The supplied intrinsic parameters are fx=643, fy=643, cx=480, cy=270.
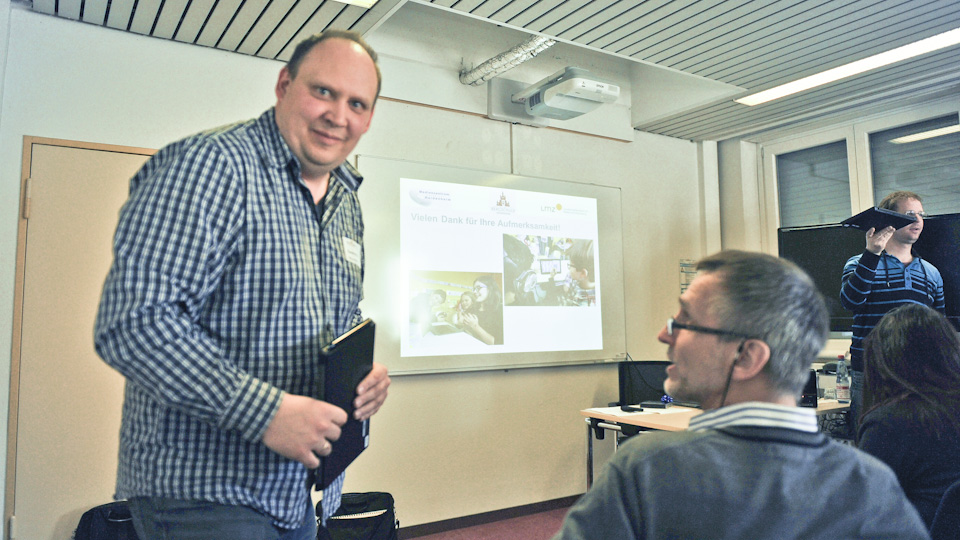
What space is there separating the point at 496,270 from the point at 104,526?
8.42 feet

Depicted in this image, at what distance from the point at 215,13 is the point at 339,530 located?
2.56m

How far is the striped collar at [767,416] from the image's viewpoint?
3.32ft

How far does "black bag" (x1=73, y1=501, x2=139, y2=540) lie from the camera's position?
9.69 ft

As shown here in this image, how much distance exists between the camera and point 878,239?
321 centimetres

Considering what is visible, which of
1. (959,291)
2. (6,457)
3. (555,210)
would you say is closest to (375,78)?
(6,457)

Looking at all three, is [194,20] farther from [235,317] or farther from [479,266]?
[235,317]

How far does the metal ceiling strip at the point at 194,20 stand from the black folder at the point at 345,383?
2510mm

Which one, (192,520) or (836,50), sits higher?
(836,50)

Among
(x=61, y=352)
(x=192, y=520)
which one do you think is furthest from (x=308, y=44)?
(x=61, y=352)

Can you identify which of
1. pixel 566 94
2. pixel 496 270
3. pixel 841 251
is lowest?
pixel 496 270

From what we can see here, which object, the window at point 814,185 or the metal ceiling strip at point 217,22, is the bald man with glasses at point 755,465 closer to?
the metal ceiling strip at point 217,22

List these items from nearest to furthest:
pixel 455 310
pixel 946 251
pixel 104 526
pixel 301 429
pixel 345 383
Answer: pixel 301 429, pixel 345 383, pixel 104 526, pixel 946 251, pixel 455 310

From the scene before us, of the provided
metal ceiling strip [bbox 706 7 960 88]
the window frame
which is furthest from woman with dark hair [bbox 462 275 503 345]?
the window frame

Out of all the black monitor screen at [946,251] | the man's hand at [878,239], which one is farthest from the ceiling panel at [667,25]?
the man's hand at [878,239]
